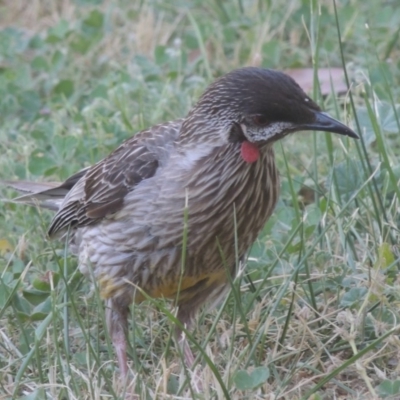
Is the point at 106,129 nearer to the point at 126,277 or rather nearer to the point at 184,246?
the point at 126,277

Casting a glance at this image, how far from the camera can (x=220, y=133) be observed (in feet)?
14.0

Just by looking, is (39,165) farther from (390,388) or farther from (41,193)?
(390,388)

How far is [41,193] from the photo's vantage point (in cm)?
532

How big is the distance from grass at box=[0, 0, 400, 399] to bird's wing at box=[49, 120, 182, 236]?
0.81 ft

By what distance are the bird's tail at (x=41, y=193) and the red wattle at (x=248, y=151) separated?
1.35 m

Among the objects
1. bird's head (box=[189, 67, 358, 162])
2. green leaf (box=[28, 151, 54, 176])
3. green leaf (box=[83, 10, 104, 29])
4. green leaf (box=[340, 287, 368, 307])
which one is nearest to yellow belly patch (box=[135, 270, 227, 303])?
green leaf (box=[340, 287, 368, 307])

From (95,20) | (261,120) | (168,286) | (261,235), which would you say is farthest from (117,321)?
(95,20)

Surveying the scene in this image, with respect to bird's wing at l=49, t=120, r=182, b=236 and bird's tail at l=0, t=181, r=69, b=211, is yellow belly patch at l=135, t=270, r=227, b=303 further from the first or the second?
bird's tail at l=0, t=181, r=69, b=211

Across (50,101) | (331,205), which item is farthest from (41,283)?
(50,101)

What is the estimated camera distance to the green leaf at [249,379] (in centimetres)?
370

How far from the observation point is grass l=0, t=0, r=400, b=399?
156 inches

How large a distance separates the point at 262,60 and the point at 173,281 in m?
2.78

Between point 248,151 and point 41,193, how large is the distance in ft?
4.79

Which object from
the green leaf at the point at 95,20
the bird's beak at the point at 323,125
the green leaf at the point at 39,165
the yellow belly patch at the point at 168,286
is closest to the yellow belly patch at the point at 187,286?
the yellow belly patch at the point at 168,286
